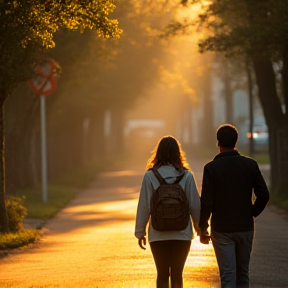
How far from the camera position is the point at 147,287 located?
1107 centimetres

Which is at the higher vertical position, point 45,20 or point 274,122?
point 45,20

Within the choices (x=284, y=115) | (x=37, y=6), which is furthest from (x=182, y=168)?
(x=284, y=115)

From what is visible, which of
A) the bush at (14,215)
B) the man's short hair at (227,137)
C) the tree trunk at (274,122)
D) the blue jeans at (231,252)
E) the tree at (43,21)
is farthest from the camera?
the tree trunk at (274,122)

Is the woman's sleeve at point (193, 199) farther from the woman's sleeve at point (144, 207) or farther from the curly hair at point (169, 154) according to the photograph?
the woman's sleeve at point (144, 207)

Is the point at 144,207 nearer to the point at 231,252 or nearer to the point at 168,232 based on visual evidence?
the point at 168,232

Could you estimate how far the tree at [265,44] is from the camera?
2022 cm

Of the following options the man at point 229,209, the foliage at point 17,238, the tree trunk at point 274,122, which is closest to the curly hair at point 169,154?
the man at point 229,209

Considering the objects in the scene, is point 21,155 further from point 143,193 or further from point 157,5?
point 143,193

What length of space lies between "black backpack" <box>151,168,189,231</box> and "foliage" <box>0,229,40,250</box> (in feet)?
24.3

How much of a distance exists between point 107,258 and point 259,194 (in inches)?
222

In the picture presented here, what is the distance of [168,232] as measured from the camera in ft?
28.9

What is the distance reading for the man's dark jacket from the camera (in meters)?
8.70

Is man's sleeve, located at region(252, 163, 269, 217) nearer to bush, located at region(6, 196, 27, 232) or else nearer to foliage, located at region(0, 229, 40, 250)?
foliage, located at region(0, 229, 40, 250)

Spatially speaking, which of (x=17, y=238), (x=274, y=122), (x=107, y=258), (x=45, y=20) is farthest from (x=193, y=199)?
A: (x=274, y=122)
